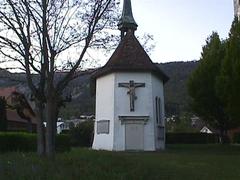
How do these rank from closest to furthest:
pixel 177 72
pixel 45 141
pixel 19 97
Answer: pixel 45 141 < pixel 19 97 < pixel 177 72

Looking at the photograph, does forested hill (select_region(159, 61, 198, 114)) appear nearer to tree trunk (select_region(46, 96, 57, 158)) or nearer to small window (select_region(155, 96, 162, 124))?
small window (select_region(155, 96, 162, 124))

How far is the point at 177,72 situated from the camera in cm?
8600

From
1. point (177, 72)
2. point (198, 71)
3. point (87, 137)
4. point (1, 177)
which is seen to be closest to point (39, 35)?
point (1, 177)

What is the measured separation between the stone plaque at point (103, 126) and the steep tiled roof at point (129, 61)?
4259 millimetres

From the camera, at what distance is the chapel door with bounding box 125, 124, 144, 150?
43375 millimetres

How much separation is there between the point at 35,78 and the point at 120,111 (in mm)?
19258

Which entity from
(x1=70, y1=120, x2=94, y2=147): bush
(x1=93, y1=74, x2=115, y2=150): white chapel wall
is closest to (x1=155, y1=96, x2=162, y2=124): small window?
(x1=93, y1=74, x2=115, y2=150): white chapel wall

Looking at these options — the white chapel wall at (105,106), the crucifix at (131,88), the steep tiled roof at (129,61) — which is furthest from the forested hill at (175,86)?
the crucifix at (131,88)

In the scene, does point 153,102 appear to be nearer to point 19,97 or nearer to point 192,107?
point 192,107

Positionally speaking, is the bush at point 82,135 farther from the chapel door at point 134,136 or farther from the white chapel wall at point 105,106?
the chapel door at point 134,136

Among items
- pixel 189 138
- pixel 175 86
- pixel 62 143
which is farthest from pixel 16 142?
pixel 175 86

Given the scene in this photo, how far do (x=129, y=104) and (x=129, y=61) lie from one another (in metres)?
3.84

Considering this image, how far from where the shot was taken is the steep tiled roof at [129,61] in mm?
44688

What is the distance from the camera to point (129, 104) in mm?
44188
